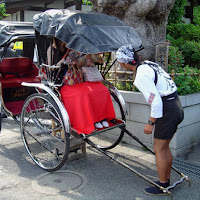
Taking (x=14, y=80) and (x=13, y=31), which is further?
(x=14, y=80)

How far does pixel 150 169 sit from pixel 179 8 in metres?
6.98

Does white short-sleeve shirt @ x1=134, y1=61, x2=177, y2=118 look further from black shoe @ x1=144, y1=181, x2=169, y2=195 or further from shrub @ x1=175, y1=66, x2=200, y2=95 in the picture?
shrub @ x1=175, y1=66, x2=200, y2=95

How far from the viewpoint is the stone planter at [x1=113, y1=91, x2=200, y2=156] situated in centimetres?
483

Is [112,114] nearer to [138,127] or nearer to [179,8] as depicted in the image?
[138,127]

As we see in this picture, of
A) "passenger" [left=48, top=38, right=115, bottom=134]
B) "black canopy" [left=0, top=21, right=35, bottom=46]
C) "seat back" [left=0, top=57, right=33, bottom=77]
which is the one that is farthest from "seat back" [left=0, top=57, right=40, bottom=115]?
"passenger" [left=48, top=38, right=115, bottom=134]

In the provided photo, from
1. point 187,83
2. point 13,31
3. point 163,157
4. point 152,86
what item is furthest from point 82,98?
point 187,83

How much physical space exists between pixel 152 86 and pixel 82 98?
116cm

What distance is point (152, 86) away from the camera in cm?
318

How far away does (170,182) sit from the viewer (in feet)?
12.5

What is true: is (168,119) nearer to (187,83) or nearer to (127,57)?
(127,57)

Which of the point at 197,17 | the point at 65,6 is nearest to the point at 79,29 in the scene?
the point at 197,17

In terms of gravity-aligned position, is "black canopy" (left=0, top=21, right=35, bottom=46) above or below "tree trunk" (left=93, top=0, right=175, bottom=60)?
below

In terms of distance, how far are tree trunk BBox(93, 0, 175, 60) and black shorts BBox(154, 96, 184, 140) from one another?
2909 mm

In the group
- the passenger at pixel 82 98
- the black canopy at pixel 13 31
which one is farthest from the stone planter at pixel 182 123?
the black canopy at pixel 13 31
